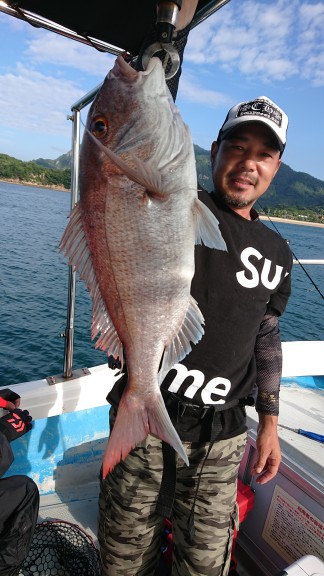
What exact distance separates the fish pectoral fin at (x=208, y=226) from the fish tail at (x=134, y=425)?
2.32 feet

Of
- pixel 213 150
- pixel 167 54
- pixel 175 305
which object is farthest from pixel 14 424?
pixel 167 54

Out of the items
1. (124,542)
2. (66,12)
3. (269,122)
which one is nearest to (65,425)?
(124,542)

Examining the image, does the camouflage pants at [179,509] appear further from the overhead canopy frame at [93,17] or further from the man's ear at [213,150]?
the overhead canopy frame at [93,17]

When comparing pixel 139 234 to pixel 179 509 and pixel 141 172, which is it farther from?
pixel 179 509

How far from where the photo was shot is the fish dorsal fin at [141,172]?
137cm

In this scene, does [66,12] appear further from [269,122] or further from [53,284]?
[53,284]

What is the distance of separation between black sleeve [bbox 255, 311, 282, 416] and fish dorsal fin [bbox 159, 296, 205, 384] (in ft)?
2.59

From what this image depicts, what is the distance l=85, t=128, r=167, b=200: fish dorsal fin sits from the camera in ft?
4.50

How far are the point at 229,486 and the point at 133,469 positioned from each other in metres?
0.56

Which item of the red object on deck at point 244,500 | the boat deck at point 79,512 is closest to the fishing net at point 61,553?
the boat deck at point 79,512

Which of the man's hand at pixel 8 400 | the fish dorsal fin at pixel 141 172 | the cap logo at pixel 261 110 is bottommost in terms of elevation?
the man's hand at pixel 8 400

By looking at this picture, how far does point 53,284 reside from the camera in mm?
16109

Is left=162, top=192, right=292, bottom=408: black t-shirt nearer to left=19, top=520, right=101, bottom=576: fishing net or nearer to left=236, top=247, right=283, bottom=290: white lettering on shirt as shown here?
left=236, top=247, right=283, bottom=290: white lettering on shirt

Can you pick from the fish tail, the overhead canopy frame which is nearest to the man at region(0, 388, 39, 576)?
the fish tail
